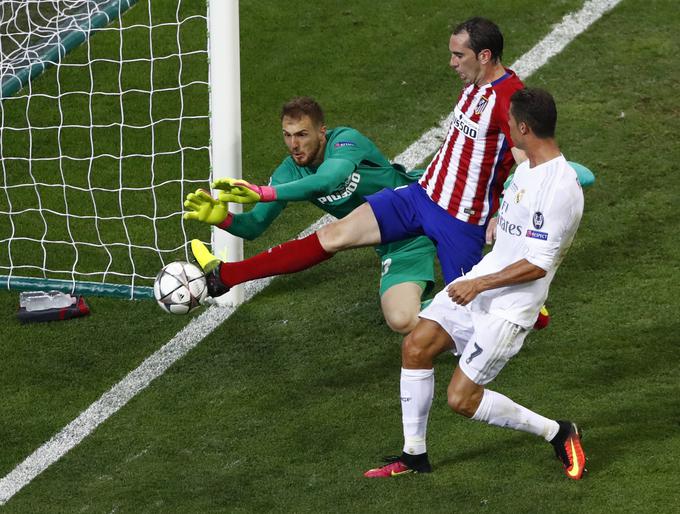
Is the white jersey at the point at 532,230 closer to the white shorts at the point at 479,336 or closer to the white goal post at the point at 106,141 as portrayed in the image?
the white shorts at the point at 479,336

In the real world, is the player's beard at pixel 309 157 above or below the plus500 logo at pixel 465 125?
below

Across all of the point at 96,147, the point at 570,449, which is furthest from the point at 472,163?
the point at 96,147

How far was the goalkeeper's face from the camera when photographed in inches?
301

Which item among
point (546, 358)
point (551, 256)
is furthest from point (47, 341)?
point (551, 256)

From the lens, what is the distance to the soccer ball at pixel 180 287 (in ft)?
24.3

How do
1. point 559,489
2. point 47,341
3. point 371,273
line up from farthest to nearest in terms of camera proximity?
point 371,273
point 47,341
point 559,489

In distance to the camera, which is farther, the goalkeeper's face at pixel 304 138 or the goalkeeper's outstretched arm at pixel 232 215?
the goalkeeper's face at pixel 304 138

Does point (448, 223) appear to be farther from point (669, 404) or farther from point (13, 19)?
point (13, 19)

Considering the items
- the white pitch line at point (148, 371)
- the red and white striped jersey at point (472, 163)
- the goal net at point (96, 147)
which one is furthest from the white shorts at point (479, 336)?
the goal net at point (96, 147)

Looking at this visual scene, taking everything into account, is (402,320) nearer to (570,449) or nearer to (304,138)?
(304,138)

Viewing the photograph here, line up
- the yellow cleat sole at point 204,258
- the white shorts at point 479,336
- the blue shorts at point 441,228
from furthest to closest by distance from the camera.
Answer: the yellow cleat sole at point 204,258 < the blue shorts at point 441,228 < the white shorts at point 479,336

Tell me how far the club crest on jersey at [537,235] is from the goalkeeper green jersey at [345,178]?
1619 millimetres

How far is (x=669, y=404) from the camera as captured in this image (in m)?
7.30

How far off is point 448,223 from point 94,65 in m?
4.51
